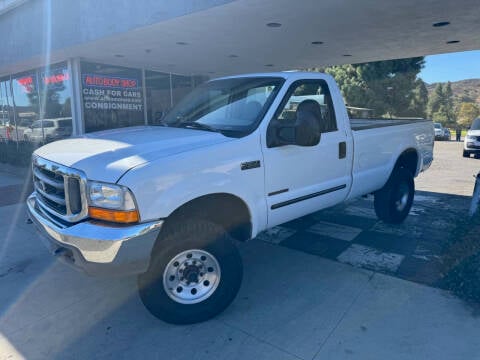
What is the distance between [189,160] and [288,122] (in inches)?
46.5

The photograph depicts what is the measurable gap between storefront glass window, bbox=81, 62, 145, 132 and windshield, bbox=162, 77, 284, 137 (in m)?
7.64

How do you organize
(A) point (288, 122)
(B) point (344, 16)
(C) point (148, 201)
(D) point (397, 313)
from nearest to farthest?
(C) point (148, 201)
(D) point (397, 313)
(A) point (288, 122)
(B) point (344, 16)

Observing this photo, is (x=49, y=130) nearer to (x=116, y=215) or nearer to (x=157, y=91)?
(x=157, y=91)

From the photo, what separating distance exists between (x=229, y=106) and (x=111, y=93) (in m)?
8.78

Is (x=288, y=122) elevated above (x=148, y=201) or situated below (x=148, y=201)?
above

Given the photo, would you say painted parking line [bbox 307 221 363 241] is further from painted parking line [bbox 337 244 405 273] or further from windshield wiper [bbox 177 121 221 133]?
windshield wiper [bbox 177 121 221 133]

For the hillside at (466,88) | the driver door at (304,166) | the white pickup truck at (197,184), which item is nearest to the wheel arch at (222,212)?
the white pickup truck at (197,184)

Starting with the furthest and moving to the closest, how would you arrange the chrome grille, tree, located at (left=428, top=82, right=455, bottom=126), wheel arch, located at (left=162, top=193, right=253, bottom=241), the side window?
1. tree, located at (left=428, top=82, right=455, bottom=126)
2. the side window
3. wheel arch, located at (left=162, top=193, right=253, bottom=241)
4. the chrome grille

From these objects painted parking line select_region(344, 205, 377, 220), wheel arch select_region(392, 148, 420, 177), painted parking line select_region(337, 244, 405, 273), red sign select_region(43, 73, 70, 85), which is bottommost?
painted parking line select_region(337, 244, 405, 273)

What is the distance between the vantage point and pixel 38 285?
12.4 feet

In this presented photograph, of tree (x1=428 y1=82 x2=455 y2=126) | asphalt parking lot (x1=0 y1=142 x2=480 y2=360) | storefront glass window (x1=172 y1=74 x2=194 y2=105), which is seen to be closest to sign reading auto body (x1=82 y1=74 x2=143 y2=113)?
storefront glass window (x1=172 y1=74 x2=194 y2=105)

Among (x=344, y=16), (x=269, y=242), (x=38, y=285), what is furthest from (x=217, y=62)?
(x=38, y=285)

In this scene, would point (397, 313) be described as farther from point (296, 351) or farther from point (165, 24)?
point (165, 24)

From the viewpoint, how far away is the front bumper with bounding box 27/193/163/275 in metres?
2.52
